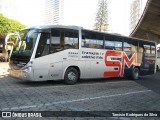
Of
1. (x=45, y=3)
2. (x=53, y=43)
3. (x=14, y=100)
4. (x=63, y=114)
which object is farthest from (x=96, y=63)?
(x=45, y=3)

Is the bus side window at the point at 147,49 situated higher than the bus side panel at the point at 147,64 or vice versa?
the bus side window at the point at 147,49

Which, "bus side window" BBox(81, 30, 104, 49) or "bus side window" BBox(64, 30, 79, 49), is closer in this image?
"bus side window" BBox(64, 30, 79, 49)

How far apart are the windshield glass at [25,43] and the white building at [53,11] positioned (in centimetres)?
7818

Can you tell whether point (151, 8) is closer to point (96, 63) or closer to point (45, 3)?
point (96, 63)

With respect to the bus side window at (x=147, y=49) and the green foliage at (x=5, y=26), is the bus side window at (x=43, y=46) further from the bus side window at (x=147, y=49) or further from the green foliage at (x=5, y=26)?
the green foliage at (x=5, y=26)

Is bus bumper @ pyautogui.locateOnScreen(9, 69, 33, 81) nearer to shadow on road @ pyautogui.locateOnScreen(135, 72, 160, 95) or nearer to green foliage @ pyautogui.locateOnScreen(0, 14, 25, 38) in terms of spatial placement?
shadow on road @ pyautogui.locateOnScreen(135, 72, 160, 95)

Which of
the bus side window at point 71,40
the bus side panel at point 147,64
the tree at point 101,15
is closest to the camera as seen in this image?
the bus side window at point 71,40

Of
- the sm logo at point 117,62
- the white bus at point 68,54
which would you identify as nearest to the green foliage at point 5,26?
the white bus at point 68,54

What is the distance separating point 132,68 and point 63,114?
38.5 ft

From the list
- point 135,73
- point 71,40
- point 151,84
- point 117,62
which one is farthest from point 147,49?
point 71,40

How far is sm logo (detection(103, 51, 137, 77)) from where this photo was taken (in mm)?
Answer: 15898

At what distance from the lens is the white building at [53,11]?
304 ft

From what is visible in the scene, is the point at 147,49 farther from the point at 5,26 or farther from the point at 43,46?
the point at 5,26

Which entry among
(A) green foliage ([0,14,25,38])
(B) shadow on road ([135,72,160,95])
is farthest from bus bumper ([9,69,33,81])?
(A) green foliage ([0,14,25,38])
